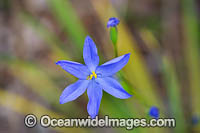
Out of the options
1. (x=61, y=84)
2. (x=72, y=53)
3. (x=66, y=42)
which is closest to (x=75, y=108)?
(x=61, y=84)

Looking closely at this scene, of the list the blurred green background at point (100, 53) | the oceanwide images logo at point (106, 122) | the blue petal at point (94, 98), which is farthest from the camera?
the blurred green background at point (100, 53)

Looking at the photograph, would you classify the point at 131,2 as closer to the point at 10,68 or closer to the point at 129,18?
the point at 129,18

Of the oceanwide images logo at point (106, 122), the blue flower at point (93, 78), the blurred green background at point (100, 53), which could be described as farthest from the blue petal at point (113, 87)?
the blurred green background at point (100, 53)

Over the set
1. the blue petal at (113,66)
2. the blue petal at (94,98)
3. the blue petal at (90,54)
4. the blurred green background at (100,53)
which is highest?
the blurred green background at (100,53)

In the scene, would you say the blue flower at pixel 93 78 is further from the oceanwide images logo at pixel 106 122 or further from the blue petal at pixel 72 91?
the oceanwide images logo at pixel 106 122

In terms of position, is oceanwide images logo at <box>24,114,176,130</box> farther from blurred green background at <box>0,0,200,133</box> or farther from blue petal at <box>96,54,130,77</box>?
blue petal at <box>96,54,130,77</box>

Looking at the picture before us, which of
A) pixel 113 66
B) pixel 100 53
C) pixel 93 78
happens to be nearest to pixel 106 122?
pixel 100 53
